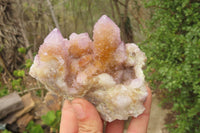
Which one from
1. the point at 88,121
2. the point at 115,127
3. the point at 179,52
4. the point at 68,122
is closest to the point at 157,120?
the point at 179,52

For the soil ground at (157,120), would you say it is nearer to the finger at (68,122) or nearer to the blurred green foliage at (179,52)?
the blurred green foliage at (179,52)

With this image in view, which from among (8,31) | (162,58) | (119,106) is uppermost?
(8,31)

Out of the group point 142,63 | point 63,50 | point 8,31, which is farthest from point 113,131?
point 8,31

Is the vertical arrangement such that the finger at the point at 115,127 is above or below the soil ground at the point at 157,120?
above

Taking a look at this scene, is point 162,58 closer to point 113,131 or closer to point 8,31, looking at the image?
point 113,131

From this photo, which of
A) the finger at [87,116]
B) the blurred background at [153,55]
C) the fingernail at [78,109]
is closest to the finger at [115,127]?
the finger at [87,116]

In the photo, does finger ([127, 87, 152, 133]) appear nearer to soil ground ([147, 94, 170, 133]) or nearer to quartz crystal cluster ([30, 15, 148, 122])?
quartz crystal cluster ([30, 15, 148, 122])
